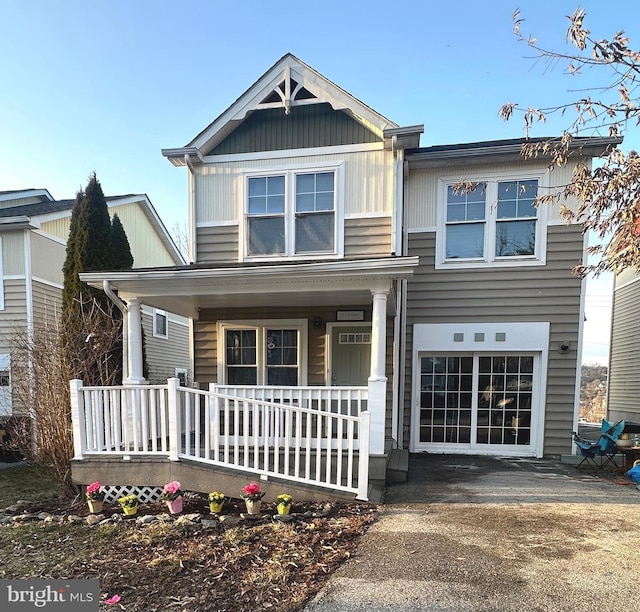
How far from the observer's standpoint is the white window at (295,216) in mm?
6691

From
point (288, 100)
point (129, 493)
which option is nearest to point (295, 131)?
point (288, 100)

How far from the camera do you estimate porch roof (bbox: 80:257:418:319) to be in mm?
4707

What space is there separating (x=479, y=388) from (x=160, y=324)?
426 inches

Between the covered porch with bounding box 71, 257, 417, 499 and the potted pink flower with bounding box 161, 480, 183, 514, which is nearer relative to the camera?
the potted pink flower with bounding box 161, 480, 183, 514

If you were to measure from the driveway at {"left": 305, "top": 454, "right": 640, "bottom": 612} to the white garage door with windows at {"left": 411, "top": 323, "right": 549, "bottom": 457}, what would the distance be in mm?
1705

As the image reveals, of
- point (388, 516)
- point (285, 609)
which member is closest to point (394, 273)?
point (388, 516)

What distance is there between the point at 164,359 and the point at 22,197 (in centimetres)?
687

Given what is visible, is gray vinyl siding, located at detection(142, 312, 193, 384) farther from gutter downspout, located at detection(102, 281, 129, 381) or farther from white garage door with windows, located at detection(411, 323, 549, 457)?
white garage door with windows, located at detection(411, 323, 549, 457)

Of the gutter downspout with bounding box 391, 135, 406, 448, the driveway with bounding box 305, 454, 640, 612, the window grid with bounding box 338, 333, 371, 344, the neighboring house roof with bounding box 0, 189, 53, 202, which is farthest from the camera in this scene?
the neighboring house roof with bounding box 0, 189, 53, 202

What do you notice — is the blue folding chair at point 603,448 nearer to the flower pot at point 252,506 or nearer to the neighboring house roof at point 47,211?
the flower pot at point 252,506

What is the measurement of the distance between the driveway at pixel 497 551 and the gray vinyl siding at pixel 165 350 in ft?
31.5

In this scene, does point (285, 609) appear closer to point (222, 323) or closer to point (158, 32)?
point (222, 323)

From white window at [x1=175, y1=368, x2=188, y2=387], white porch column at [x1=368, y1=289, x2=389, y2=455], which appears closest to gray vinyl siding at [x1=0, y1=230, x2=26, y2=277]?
white window at [x1=175, y1=368, x2=188, y2=387]

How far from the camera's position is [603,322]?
11.5 meters
